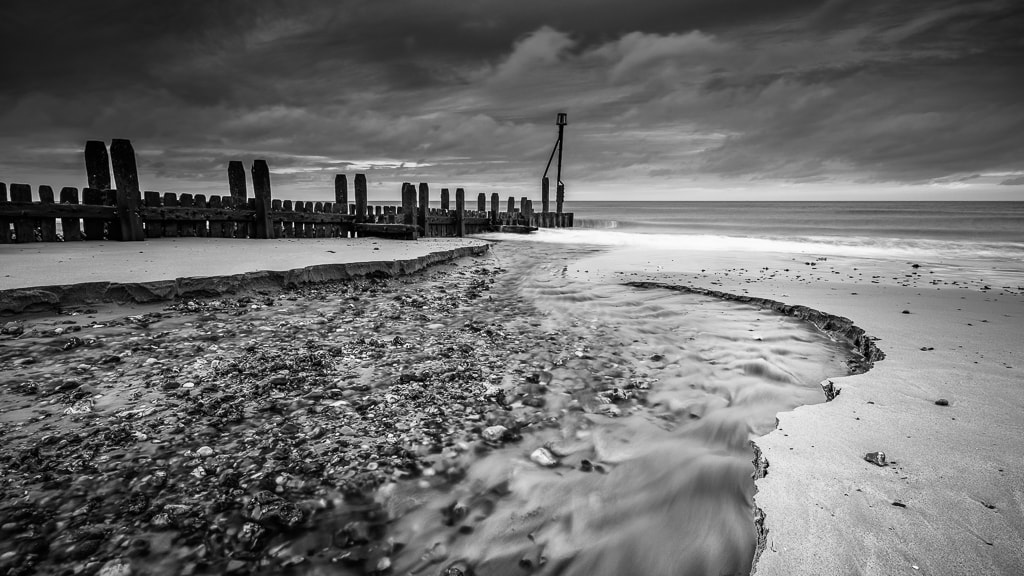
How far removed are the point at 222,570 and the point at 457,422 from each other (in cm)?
139

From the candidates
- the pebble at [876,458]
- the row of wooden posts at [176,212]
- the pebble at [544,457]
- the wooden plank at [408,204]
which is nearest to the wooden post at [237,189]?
the row of wooden posts at [176,212]

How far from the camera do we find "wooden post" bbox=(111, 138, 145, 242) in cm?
896

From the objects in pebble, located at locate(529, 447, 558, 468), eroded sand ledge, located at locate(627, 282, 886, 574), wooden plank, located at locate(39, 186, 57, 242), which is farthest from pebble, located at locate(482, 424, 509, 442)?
wooden plank, located at locate(39, 186, 57, 242)

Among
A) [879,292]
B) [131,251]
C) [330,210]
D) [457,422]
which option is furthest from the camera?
[330,210]

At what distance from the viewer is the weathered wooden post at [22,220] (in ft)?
26.1

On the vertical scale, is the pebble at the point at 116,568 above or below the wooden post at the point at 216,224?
below

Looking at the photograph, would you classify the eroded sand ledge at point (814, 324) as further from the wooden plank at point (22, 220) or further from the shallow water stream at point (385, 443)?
the wooden plank at point (22, 220)

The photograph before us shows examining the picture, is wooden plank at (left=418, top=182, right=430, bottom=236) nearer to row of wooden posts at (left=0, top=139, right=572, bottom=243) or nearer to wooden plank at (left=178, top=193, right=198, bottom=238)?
row of wooden posts at (left=0, top=139, right=572, bottom=243)

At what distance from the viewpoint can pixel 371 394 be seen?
10.8 ft

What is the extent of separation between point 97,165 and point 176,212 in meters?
1.48

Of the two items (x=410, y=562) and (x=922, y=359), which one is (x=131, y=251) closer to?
(x=410, y=562)

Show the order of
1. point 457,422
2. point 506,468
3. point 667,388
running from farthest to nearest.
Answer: point 667,388 → point 457,422 → point 506,468

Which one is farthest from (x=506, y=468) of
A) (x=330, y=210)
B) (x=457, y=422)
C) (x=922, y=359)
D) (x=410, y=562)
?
(x=330, y=210)

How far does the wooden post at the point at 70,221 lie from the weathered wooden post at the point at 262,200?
329cm
